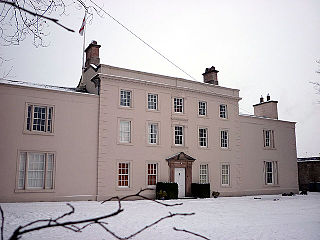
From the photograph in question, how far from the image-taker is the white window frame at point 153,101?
25277 millimetres

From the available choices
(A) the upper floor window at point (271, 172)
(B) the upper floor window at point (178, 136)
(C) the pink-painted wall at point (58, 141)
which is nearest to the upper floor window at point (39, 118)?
(C) the pink-painted wall at point (58, 141)

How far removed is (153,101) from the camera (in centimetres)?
2542

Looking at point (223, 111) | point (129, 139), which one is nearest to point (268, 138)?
point (223, 111)

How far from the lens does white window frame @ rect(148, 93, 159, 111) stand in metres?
25.3

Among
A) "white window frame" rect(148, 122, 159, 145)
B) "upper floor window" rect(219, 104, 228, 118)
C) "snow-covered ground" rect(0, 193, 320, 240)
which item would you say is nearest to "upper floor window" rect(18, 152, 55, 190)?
"snow-covered ground" rect(0, 193, 320, 240)

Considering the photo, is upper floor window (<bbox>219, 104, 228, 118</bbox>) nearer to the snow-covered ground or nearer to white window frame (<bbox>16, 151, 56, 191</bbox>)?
the snow-covered ground

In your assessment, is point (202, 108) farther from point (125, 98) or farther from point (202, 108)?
point (125, 98)

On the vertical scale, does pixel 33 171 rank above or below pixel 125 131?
below

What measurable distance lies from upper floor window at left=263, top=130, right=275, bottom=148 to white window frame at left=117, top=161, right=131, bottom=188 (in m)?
15.2

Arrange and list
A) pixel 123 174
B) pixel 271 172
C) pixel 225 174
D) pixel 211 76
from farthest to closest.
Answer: pixel 271 172
pixel 211 76
pixel 225 174
pixel 123 174

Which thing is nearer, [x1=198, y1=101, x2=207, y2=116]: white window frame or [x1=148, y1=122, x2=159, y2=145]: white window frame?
[x1=148, y1=122, x2=159, y2=145]: white window frame

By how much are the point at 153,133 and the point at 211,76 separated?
9220mm

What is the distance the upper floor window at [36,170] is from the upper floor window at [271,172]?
20.5 metres

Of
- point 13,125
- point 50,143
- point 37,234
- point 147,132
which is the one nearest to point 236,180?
point 147,132
